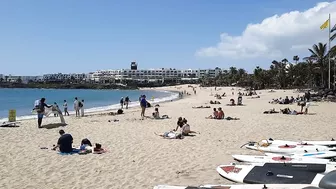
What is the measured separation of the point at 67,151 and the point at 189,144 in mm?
3889

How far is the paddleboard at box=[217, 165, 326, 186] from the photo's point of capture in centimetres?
607

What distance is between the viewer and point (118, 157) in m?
9.65

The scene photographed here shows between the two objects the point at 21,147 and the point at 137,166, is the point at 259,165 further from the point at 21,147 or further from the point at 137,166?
the point at 21,147

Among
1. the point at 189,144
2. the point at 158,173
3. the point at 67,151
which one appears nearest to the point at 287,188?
the point at 158,173

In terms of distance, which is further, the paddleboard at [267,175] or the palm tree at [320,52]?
the palm tree at [320,52]

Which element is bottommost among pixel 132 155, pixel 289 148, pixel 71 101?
pixel 71 101

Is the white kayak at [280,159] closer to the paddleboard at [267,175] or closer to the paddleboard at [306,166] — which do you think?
the paddleboard at [306,166]

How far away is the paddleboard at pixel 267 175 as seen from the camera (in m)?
6.07

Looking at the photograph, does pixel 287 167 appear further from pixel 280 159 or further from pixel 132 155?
pixel 132 155

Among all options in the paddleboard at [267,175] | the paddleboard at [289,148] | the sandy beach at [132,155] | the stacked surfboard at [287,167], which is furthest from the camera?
the paddleboard at [289,148]

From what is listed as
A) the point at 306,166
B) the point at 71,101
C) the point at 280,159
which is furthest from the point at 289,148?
the point at 71,101

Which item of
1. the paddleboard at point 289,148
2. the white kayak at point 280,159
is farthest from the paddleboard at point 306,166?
the paddleboard at point 289,148

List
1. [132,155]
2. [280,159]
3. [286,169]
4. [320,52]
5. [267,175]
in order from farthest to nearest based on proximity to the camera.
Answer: [320,52]
[132,155]
[280,159]
[286,169]
[267,175]

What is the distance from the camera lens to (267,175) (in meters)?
6.38
